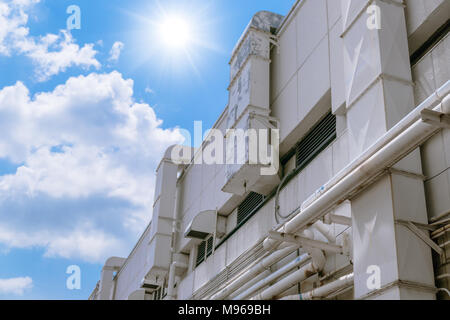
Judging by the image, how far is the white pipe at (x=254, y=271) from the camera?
11.6m

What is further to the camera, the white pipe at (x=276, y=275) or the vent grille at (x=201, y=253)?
the vent grille at (x=201, y=253)

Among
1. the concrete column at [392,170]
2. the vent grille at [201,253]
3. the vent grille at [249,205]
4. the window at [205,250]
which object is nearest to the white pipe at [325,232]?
the concrete column at [392,170]

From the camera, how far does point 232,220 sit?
1719 cm

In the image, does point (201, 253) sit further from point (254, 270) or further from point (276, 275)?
point (276, 275)

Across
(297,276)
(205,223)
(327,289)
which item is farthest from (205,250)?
(327,289)

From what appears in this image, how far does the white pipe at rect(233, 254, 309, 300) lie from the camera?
1084 cm

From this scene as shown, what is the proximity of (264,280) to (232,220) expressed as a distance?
5.19 metres

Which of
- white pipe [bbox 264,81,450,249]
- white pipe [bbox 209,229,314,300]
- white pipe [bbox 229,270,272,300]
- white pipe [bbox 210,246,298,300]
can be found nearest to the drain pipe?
white pipe [bbox 264,81,450,249]

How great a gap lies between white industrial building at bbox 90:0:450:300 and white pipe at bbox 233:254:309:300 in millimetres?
41

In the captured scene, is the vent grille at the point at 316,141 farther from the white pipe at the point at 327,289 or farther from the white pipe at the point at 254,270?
the white pipe at the point at 327,289

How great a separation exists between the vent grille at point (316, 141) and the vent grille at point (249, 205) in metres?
2.13

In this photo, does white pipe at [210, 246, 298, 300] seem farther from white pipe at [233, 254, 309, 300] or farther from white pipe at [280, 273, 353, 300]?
white pipe at [280, 273, 353, 300]
